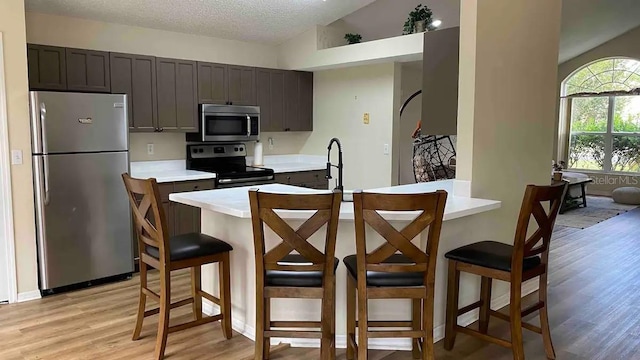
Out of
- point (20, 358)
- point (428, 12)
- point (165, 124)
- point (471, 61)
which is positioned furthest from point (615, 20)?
point (20, 358)

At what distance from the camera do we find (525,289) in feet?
13.0

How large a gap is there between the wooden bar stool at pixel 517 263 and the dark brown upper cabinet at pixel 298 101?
11.8 ft

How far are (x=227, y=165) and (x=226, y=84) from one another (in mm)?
931

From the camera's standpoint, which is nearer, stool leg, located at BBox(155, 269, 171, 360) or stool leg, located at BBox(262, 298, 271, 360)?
stool leg, located at BBox(262, 298, 271, 360)

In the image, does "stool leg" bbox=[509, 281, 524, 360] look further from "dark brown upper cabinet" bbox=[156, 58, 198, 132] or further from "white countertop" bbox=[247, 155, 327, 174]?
"dark brown upper cabinet" bbox=[156, 58, 198, 132]

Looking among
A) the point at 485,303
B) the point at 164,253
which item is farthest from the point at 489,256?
the point at 164,253

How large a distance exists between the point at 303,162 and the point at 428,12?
2.51 meters

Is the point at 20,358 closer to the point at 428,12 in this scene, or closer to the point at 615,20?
the point at 428,12

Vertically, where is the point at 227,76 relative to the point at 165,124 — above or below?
above

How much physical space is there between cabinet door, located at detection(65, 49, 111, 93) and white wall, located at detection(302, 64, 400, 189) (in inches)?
104

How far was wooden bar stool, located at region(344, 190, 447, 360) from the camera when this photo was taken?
2256mm

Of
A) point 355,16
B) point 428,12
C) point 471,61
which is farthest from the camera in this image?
point 355,16

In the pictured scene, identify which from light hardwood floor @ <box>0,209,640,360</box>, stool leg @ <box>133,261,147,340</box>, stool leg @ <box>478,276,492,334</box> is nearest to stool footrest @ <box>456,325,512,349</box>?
light hardwood floor @ <box>0,209,640,360</box>

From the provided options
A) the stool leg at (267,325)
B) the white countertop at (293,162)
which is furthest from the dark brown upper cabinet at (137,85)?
the stool leg at (267,325)
